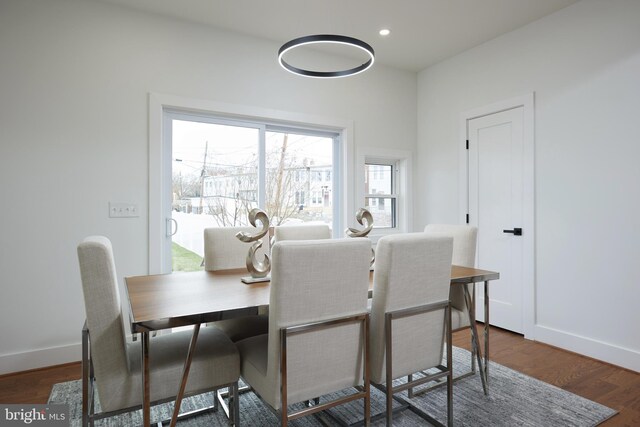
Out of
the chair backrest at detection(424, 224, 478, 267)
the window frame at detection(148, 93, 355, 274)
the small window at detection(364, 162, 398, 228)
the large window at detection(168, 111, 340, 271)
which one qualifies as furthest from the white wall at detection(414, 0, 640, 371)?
the large window at detection(168, 111, 340, 271)

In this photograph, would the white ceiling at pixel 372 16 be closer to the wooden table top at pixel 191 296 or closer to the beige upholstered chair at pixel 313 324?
the wooden table top at pixel 191 296

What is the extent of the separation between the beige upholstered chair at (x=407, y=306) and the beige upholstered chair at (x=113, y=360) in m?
0.71

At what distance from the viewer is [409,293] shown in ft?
5.48

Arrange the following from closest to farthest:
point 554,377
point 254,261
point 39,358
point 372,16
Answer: point 254,261, point 554,377, point 39,358, point 372,16

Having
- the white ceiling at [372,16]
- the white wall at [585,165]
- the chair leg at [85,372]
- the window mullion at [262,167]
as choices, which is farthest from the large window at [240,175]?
the white wall at [585,165]

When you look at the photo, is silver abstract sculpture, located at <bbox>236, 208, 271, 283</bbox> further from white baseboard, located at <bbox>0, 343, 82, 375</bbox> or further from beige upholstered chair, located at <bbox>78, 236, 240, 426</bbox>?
white baseboard, located at <bbox>0, 343, 82, 375</bbox>

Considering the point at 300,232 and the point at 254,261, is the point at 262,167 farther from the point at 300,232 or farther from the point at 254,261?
the point at 254,261

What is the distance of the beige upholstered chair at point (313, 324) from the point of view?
1.37 meters

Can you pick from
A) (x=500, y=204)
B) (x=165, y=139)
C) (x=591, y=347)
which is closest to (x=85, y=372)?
(x=165, y=139)

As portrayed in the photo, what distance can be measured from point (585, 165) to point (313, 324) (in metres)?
2.65

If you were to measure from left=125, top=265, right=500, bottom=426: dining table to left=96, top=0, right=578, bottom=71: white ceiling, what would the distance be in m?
2.11

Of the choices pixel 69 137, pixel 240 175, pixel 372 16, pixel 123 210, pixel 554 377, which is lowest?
pixel 554 377

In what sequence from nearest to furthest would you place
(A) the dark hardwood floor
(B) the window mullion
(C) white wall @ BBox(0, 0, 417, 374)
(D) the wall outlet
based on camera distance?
(A) the dark hardwood floor
(C) white wall @ BBox(0, 0, 417, 374)
(D) the wall outlet
(B) the window mullion

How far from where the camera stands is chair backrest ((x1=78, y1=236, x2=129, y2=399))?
1.35m
